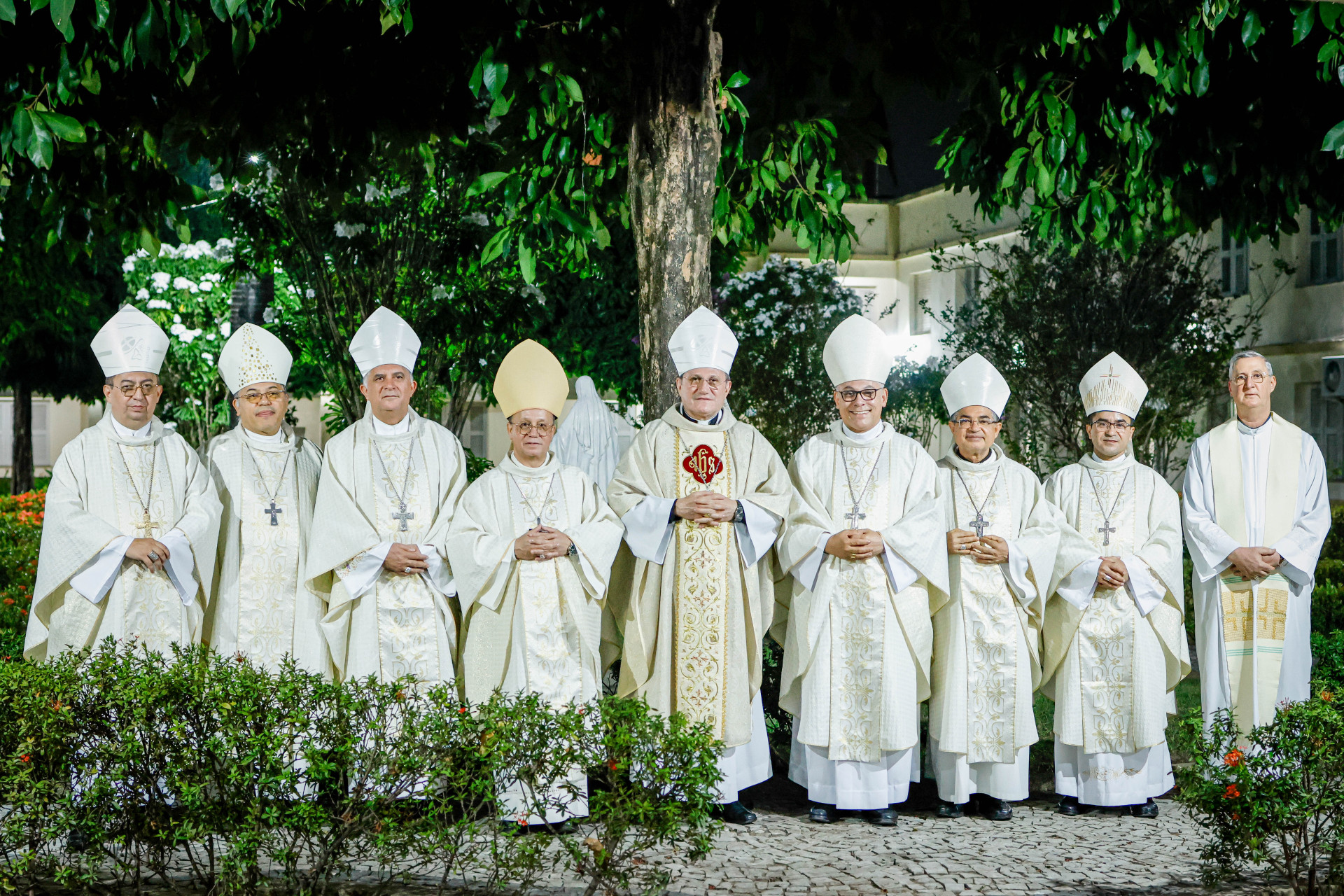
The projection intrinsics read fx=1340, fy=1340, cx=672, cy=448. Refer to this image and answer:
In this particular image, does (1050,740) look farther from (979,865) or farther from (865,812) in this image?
(979,865)

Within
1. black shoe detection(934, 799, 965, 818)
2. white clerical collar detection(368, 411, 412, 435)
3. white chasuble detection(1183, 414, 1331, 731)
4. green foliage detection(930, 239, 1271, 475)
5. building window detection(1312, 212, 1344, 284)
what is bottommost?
black shoe detection(934, 799, 965, 818)

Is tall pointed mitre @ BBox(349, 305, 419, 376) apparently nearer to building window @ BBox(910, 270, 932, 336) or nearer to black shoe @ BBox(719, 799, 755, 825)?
black shoe @ BBox(719, 799, 755, 825)

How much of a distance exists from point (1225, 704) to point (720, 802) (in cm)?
274

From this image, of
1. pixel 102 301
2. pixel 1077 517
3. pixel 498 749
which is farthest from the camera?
pixel 102 301

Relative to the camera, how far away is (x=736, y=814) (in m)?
5.97

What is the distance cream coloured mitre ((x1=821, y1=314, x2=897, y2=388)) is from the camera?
19.9ft

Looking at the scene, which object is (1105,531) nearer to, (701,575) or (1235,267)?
(701,575)

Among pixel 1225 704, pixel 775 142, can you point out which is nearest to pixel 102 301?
pixel 775 142

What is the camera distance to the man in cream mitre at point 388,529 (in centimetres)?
579

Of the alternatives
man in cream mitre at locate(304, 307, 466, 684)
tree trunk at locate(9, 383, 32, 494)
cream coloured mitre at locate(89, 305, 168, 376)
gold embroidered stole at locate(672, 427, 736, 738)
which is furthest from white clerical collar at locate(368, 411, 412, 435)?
tree trunk at locate(9, 383, 32, 494)

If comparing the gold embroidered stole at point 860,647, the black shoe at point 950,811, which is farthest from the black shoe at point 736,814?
the black shoe at point 950,811

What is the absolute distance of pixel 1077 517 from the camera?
6402 mm

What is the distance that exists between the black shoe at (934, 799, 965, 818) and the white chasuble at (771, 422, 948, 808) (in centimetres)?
22

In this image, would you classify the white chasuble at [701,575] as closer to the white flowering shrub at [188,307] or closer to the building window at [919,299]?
the white flowering shrub at [188,307]
